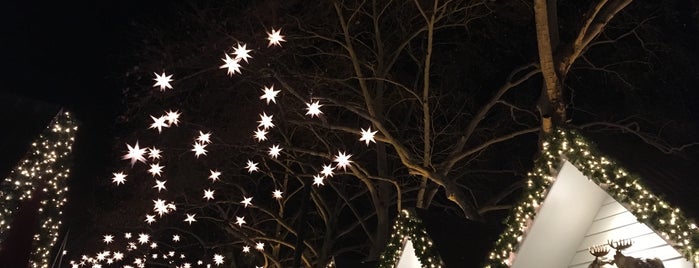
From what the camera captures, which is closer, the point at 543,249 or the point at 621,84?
the point at 543,249

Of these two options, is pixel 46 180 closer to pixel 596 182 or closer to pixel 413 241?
pixel 413 241

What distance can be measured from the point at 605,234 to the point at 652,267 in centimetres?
109

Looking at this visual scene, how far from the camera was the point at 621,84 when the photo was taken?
1277 centimetres

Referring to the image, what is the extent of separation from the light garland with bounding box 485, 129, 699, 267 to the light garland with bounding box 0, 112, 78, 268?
44.3ft

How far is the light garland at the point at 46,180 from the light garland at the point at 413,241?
11327mm

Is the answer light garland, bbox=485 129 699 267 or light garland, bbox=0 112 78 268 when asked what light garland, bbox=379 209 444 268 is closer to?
light garland, bbox=485 129 699 267

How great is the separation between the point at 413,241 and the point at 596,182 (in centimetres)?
272

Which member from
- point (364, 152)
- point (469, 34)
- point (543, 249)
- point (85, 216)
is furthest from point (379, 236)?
point (85, 216)

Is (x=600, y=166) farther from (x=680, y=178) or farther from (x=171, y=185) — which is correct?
(x=171, y=185)

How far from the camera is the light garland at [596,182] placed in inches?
208

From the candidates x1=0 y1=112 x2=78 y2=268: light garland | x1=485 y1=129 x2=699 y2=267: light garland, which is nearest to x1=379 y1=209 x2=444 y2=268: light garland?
x1=485 y1=129 x2=699 y2=267: light garland

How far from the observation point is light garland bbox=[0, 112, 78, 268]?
49.9 feet

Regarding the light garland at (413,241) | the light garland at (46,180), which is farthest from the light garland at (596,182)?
the light garland at (46,180)

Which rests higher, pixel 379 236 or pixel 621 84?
pixel 621 84
